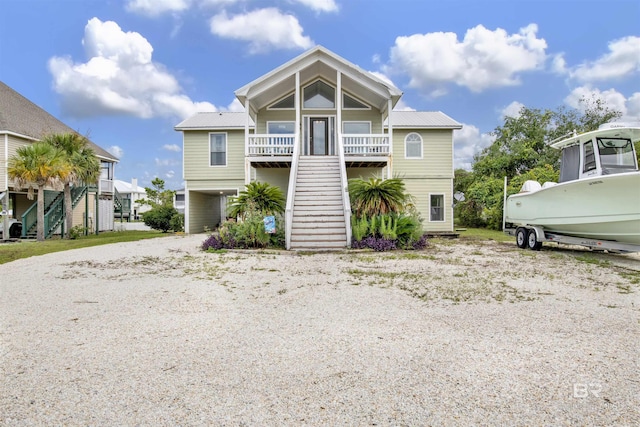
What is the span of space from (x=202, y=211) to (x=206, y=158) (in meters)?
3.57

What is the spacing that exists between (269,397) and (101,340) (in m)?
2.15

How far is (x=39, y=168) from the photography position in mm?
14922

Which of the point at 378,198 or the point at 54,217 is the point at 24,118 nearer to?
the point at 54,217

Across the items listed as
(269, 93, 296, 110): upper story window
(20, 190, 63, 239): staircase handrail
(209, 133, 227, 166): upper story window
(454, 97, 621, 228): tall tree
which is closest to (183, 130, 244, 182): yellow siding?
(209, 133, 227, 166): upper story window

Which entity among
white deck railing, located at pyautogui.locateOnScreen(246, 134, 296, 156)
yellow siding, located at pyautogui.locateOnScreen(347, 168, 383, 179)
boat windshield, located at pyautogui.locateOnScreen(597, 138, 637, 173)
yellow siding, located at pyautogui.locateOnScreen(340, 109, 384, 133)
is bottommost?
boat windshield, located at pyautogui.locateOnScreen(597, 138, 637, 173)

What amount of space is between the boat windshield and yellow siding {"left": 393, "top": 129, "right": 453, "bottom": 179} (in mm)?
8688

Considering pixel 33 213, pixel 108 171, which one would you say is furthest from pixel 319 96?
pixel 108 171

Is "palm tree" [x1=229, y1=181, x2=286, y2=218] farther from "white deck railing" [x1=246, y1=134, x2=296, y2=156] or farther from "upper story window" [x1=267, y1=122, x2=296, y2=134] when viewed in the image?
"upper story window" [x1=267, y1=122, x2=296, y2=134]

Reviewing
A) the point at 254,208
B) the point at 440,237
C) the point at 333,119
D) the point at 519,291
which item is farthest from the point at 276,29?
the point at 519,291

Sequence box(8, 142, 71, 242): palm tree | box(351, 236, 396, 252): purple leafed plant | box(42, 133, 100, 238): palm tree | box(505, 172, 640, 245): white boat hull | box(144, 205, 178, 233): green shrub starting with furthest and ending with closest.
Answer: box(144, 205, 178, 233): green shrub → box(42, 133, 100, 238): palm tree → box(8, 142, 71, 242): palm tree → box(351, 236, 396, 252): purple leafed plant → box(505, 172, 640, 245): white boat hull

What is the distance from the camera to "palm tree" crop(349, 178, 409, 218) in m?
11.2

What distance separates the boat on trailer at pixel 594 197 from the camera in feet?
26.6

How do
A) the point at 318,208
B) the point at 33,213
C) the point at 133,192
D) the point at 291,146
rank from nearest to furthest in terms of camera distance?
the point at 318,208, the point at 291,146, the point at 33,213, the point at 133,192

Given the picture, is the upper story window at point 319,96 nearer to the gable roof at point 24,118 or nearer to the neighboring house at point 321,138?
the neighboring house at point 321,138
